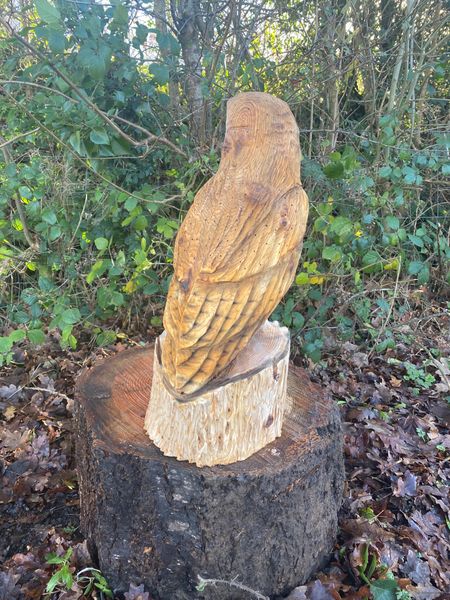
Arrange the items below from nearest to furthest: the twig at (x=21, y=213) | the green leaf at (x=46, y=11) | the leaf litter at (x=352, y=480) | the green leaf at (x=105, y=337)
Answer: the leaf litter at (x=352, y=480) < the green leaf at (x=46, y=11) < the green leaf at (x=105, y=337) < the twig at (x=21, y=213)

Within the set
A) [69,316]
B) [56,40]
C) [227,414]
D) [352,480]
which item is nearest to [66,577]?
[227,414]

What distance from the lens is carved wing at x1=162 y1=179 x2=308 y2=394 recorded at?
60.3 inches

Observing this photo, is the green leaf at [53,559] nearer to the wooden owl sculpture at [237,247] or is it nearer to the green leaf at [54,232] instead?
the wooden owl sculpture at [237,247]

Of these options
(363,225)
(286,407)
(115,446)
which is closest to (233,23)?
(363,225)

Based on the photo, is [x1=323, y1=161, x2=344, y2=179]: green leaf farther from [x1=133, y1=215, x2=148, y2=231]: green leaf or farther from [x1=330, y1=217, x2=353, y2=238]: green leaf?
[x1=133, y1=215, x2=148, y2=231]: green leaf

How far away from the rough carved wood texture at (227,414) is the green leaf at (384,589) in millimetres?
668

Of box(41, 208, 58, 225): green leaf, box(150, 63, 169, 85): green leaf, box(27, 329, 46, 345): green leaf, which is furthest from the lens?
box(41, 208, 58, 225): green leaf

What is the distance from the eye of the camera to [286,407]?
2.13 meters

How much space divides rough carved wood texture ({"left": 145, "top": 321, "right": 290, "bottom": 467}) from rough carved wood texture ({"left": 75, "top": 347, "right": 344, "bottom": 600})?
5cm

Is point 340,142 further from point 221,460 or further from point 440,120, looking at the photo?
point 221,460

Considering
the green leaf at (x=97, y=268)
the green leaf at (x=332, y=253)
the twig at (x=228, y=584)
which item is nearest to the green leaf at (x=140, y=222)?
the green leaf at (x=97, y=268)

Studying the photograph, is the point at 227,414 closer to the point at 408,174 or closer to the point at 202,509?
the point at 202,509

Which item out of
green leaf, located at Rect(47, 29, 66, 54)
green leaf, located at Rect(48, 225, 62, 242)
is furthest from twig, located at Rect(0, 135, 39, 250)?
green leaf, located at Rect(47, 29, 66, 54)

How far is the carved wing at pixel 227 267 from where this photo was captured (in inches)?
60.3
